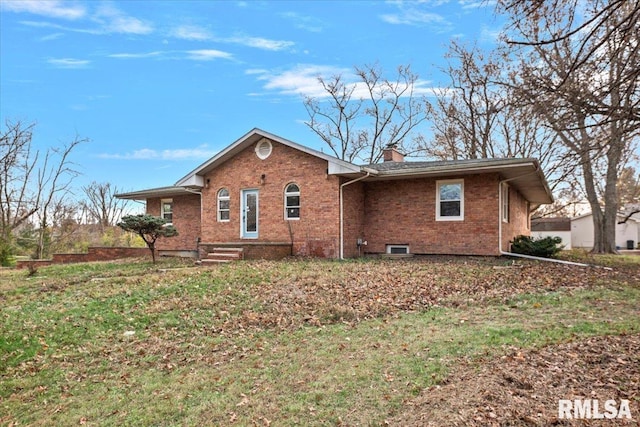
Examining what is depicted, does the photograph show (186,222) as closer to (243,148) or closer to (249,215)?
(249,215)

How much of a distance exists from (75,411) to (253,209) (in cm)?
1158

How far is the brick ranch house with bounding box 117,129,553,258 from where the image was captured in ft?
44.2

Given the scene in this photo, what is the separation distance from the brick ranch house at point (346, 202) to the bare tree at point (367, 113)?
14981 millimetres

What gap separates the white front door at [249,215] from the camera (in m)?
15.6

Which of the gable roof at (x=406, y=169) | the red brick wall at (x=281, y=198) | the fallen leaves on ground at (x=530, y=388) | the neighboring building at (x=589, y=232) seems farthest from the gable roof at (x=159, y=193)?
the neighboring building at (x=589, y=232)

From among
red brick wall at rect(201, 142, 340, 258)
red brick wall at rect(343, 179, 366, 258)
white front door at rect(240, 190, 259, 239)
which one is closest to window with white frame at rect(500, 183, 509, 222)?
red brick wall at rect(343, 179, 366, 258)

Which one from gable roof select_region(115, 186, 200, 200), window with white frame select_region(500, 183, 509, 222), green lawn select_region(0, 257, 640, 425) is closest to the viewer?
green lawn select_region(0, 257, 640, 425)

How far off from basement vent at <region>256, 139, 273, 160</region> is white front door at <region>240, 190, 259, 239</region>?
1.38 m

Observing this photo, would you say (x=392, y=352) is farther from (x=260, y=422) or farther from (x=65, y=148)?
(x=65, y=148)

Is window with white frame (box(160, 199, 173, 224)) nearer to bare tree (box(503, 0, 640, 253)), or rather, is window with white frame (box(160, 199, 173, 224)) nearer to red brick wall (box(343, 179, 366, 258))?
red brick wall (box(343, 179, 366, 258))

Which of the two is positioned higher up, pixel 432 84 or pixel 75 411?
pixel 432 84

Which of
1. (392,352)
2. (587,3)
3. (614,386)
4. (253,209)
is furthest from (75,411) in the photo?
(253,209)

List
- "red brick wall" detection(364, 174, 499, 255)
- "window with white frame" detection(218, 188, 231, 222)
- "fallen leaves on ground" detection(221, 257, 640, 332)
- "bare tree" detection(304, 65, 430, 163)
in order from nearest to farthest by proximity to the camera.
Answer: "fallen leaves on ground" detection(221, 257, 640, 332)
"red brick wall" detection(364, 174, 499, 255)
"window with white frame" detection(218, 188, 231, 222)
"bare tree" detection(304, 65, 430, 163)

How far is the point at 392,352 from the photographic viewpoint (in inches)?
195
